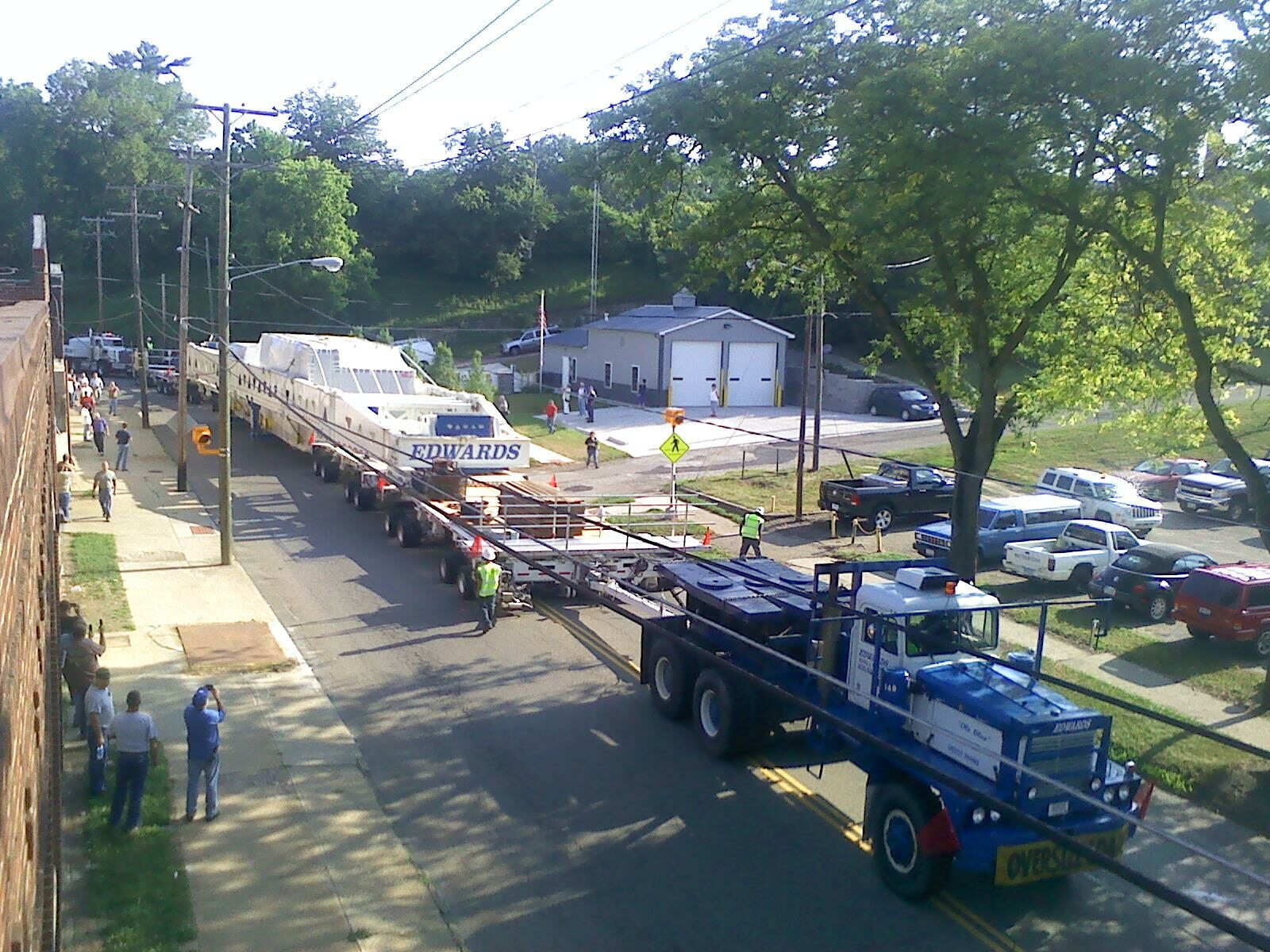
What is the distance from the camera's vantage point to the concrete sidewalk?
9344mm

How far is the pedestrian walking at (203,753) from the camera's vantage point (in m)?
10.8

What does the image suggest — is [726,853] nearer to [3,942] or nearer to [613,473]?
[3,942]

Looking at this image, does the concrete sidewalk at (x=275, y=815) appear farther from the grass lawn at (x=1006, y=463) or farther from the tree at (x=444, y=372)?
the tree at (x=444, y=372)

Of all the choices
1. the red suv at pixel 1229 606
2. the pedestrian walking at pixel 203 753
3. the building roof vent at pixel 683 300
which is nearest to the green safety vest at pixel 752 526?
the red suv at pixel 1229 606

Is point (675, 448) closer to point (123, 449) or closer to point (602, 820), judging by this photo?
point (602, 820)

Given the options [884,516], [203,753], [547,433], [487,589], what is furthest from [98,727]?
[547,433]

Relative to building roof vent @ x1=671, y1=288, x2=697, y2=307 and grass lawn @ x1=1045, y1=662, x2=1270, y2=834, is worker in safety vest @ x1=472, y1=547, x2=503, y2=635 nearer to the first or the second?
grass lawn @ x1=1045, y1=662, x2=1270, y2=834

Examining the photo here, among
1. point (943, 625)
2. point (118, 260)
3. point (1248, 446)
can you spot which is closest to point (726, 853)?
point (943, 625)

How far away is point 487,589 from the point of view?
17.5 metres

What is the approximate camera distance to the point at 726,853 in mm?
10727

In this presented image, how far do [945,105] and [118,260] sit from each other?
79903mm

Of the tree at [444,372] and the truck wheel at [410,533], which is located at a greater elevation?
the tree at [444,372]

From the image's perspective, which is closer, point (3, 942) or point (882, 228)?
point (3, 942)

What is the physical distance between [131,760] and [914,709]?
23.7 ft
